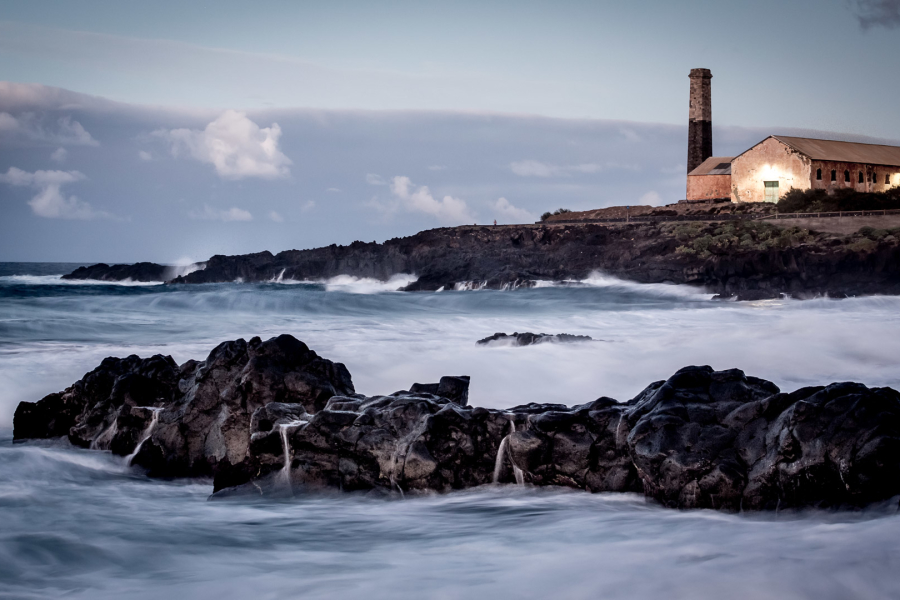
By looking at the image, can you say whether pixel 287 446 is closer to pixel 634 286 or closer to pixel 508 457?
pixel 508 457

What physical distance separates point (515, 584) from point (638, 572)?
2.48 feet

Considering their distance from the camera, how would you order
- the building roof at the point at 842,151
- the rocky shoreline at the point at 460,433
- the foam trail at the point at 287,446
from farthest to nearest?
the building roof at the point at 842,151
the foam trail at the point at 287,446
the rocky shoreline at the point at 460,433

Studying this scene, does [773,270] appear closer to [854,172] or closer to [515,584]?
[854,172]

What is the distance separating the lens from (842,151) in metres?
43.3

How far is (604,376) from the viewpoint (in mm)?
12773

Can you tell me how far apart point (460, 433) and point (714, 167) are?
44479mm

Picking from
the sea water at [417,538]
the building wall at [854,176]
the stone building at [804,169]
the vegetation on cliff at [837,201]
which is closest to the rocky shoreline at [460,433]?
the sea water at [417,538]

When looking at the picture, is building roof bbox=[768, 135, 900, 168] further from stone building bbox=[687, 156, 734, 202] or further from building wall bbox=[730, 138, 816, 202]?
stone building bbox=[687, 156, 734, 202]

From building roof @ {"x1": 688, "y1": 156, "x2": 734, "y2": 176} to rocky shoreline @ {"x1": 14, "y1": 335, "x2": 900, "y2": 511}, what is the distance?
4185 cm

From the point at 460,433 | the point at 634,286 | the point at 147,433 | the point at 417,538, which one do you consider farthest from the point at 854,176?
the point at 417,538

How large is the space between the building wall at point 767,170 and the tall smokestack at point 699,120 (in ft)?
19.5

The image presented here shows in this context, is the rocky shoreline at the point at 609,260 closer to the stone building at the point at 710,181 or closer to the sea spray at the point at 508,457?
the stone building at the point at 710,181

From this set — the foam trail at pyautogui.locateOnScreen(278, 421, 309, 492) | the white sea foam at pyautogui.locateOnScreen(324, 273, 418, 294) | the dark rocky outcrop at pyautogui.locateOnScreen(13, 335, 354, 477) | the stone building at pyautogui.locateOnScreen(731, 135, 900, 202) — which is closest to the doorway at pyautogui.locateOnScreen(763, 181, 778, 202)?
the stone building at pyautogui.locateOnScreen(731, 135, 900, 202)

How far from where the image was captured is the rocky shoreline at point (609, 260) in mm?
29547
